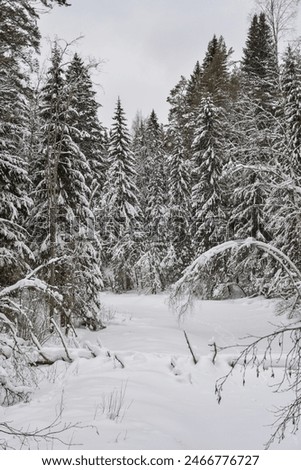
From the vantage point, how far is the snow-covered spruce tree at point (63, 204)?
487 inches

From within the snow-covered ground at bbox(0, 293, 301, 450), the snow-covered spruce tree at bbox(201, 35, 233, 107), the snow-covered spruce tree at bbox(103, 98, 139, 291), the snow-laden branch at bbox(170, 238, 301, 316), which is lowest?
the snow-covered ground at bbox(0, 293, 301, 450)

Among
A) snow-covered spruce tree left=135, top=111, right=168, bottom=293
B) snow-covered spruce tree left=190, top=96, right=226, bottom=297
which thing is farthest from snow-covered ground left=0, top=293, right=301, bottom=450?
snow-covered spruce tree left=135, top=111, right=168, bottom=293

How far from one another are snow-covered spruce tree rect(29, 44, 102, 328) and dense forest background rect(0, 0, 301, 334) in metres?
0.06

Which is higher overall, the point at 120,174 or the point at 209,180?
the point at 120,174

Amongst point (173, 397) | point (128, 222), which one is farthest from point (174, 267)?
point (173, 397)

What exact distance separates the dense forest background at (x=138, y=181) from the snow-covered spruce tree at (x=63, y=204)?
0.06 metres

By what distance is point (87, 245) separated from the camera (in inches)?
505

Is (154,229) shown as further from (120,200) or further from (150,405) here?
(150,405)

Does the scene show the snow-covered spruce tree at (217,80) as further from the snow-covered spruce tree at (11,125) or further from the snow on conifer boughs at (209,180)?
the snow-covered spruce tree at (11,125)

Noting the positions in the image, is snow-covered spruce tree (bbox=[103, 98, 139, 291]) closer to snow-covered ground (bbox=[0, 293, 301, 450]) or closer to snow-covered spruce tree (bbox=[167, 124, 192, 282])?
snow-covered spruce tree (bbox=[167, 124, 192, 282])

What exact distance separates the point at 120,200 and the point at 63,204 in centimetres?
1340

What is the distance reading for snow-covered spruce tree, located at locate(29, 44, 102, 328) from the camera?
12367mm

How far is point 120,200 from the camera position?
26.5 metres

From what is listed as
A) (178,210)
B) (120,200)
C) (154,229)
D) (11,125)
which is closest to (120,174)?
(120,200)
